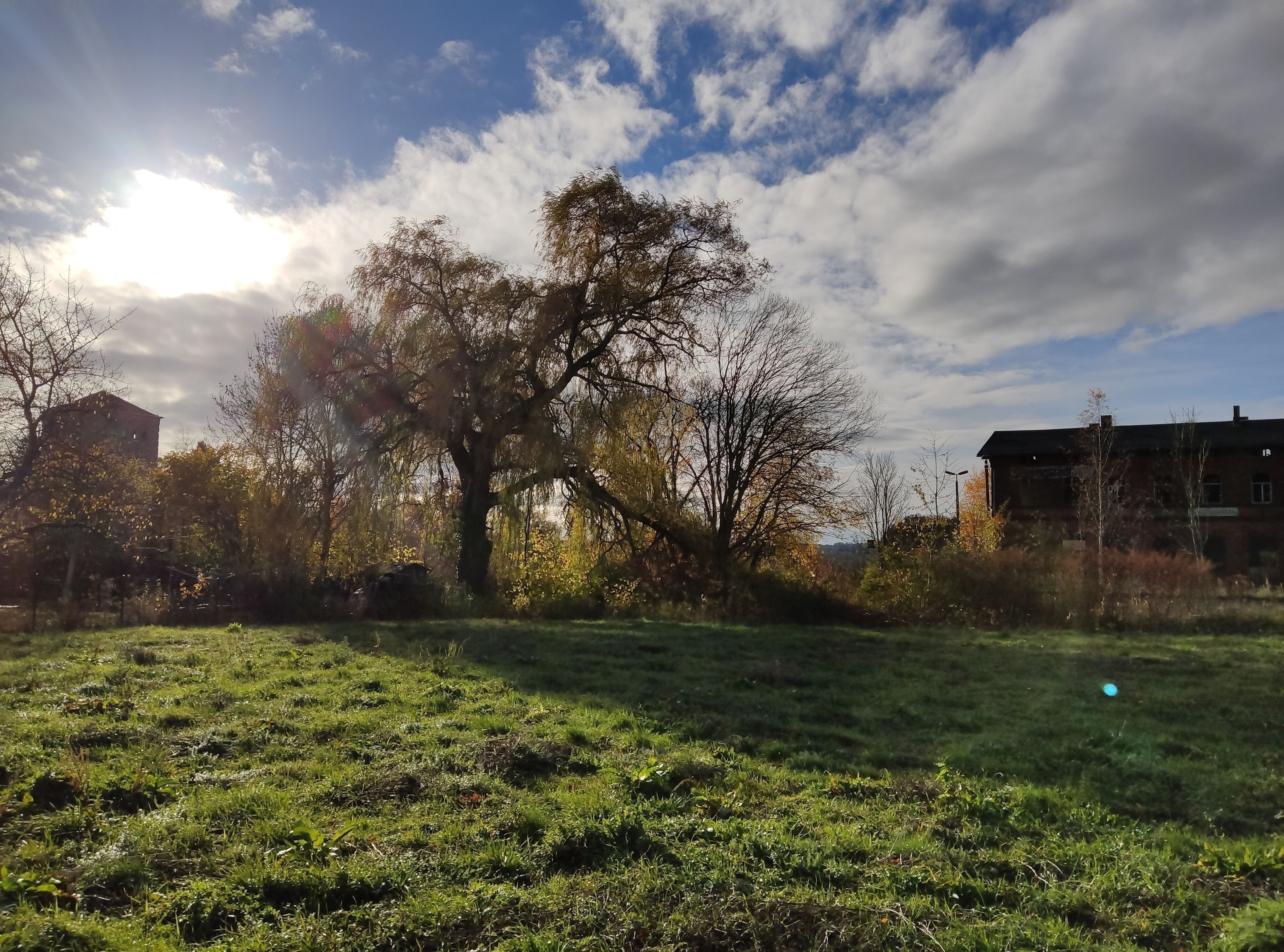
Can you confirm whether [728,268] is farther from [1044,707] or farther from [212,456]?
[212,456]

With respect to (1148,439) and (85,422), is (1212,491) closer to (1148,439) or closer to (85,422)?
(1148,439)

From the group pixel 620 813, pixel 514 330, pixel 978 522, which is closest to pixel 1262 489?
pixel 978 522

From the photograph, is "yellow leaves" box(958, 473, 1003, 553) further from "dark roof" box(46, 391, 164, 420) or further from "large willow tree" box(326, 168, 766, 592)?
"dark roof" box(46, 391, 164, 420)

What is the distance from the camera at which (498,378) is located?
1878 cm

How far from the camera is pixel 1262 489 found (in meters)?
37.3

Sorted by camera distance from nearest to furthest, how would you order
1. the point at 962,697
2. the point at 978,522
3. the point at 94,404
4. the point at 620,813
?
the point at 620,813 < the point at 962,697 < the point at 94,404 < the point at 978,522

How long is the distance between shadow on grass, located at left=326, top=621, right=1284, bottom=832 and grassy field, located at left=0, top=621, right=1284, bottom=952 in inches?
2.1

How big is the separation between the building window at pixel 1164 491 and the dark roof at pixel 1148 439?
1.51 m

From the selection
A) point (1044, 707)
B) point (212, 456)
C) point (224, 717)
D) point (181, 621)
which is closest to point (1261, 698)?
point (1044, 707)

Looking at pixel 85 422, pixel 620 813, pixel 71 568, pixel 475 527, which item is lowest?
pixel 620 813

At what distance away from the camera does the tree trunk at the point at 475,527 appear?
19266 mm

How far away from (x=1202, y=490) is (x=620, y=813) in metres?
43.1

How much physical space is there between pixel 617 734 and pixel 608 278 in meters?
14.7

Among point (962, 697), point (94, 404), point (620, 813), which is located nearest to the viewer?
point (620, 813)
